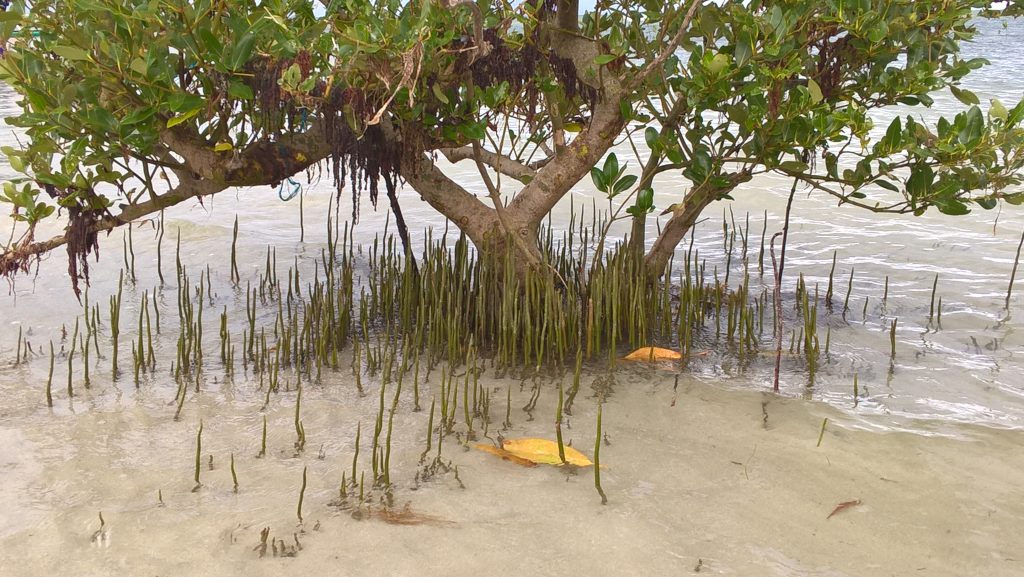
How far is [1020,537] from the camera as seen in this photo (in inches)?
95.1

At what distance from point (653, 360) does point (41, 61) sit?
7.69ft

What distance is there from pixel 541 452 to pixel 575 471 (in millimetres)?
127

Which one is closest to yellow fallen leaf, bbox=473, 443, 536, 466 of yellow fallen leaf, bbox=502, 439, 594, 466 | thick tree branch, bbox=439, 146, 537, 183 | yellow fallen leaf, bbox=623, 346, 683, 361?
yellow fallen leaf, bbox=502, 439, 594, 466

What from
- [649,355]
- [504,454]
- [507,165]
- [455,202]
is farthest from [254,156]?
[649,355]

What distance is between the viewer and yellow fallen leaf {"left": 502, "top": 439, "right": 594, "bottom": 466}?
2.75 metres

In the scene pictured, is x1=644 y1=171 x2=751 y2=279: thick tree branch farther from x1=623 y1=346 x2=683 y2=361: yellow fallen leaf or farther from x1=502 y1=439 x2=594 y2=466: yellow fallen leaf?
x1=502 y1=439 x2=594 y2=466: yellow fallen leaf

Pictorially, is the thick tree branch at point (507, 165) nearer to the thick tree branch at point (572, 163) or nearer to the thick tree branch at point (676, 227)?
the thick tree branch at point (572, 163)

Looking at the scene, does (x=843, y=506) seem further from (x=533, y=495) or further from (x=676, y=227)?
(x=676, y=227)

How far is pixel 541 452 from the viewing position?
2797 millimetres

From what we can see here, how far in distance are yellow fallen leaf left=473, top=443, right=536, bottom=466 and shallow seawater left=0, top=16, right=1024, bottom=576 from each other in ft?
0.10

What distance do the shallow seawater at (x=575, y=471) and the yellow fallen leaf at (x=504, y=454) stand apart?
0.03 m

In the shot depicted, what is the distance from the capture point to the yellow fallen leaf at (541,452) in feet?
9.02

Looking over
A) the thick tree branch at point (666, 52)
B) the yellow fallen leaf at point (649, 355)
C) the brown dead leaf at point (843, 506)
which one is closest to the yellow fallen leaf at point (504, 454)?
the brown dead leaf at point (843, 506)

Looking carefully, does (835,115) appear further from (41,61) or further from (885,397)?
(41,61)
